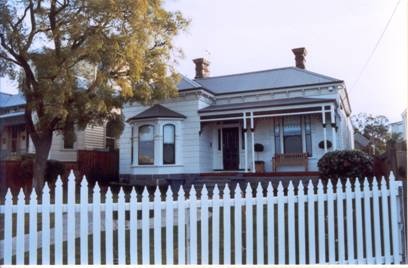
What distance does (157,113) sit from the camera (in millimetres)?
11164

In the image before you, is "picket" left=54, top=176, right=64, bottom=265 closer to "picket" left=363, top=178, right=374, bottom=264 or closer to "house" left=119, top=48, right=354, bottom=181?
"picket" left=363, top=178, right=374, bottom=264

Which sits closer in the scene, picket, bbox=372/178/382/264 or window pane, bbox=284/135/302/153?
picket, bbox=372/178/382/264

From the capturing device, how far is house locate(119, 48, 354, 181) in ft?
34.1

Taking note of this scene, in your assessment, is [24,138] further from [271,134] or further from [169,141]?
[271,134]

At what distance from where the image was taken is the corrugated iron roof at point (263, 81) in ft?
30.6

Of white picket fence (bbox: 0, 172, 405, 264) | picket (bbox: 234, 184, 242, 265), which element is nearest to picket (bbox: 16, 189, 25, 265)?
white picket fence (bbox: 0, 172, 405, 264)

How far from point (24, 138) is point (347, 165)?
5718 millimetres

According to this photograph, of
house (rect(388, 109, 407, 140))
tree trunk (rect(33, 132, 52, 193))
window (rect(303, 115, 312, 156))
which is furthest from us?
window (rect(303, 115, 312, 156))

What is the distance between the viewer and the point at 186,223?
11.9 feet

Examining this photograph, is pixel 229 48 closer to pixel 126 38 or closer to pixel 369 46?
pixel 369 46

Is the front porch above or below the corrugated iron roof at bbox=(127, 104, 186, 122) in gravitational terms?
below

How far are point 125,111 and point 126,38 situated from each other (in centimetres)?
354

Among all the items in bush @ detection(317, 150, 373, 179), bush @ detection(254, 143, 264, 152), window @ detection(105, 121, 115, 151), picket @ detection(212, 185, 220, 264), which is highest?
window @ detection(105, 121, 115, 151)

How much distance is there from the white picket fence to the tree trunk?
2.22 metres
